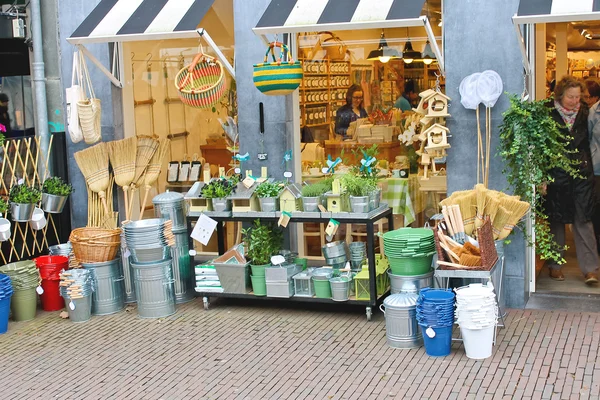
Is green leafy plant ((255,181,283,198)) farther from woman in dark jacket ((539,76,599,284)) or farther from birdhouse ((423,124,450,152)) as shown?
woman in dark jacket ((539,76,599,284))

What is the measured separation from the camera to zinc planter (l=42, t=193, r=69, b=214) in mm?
9438

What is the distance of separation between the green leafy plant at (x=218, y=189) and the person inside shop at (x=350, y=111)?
5.25ft

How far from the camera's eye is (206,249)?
33.1 ft

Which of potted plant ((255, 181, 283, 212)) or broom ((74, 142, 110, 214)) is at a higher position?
broom ((74, 142, 110, 214))

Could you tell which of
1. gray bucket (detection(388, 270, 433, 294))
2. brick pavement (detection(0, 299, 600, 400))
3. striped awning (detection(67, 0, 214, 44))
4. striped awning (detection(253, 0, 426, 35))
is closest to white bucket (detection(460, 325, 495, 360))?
brick pavement (detection(0, 299, 600, 400))

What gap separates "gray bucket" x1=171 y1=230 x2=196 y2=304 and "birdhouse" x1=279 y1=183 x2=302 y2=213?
1.28 meters

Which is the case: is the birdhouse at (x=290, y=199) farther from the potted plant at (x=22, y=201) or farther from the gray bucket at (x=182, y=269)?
the potted plant at (x=22, y=201)

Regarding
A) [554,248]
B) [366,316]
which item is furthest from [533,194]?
[366,316]

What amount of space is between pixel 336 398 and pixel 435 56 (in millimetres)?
3814

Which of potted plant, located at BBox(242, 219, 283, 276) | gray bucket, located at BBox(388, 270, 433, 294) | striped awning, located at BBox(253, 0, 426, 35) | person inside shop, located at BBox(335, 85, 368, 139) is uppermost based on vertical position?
striped awning, located at BBox(253, 0, 426, 35)

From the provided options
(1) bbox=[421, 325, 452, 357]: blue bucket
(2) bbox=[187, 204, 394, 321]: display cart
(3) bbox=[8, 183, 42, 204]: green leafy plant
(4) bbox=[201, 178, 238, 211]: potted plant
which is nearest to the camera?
(1) bbox=[421, 325, 452, 357]: blue bucket

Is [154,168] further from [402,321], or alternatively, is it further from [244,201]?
[402,321]

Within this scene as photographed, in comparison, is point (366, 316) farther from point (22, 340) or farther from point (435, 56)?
point (22, 340)

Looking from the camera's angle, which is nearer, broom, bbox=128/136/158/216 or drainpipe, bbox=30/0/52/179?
broom, bbox=128/136/158/216
